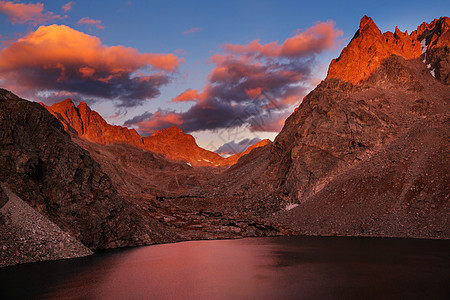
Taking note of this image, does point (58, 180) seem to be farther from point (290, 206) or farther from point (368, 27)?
point (368, 27)

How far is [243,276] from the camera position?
25.9 m

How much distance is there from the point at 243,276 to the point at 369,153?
7042 cm

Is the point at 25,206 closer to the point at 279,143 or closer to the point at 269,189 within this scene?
the point at 269,189

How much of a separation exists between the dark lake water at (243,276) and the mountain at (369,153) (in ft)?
72.2

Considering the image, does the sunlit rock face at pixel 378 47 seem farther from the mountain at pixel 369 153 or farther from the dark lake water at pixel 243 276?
the dark lake water at pixel 243 276

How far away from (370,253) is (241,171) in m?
95.7

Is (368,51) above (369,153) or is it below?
above

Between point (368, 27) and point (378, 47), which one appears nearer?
point (378, 47)

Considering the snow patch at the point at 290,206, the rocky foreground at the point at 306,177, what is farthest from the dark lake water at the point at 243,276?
the snow patch at the point at 290,206

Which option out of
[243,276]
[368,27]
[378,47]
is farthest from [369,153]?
[368,27]

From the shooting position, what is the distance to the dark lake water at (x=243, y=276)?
2048 cm

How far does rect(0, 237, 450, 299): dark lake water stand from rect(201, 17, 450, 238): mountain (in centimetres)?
2201

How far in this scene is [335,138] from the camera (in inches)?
3632

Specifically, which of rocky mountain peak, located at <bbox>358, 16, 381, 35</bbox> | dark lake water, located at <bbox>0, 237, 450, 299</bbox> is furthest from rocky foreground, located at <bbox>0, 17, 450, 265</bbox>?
dark lake water, located at <bbox>0, 237, 450, 299</bbox>
